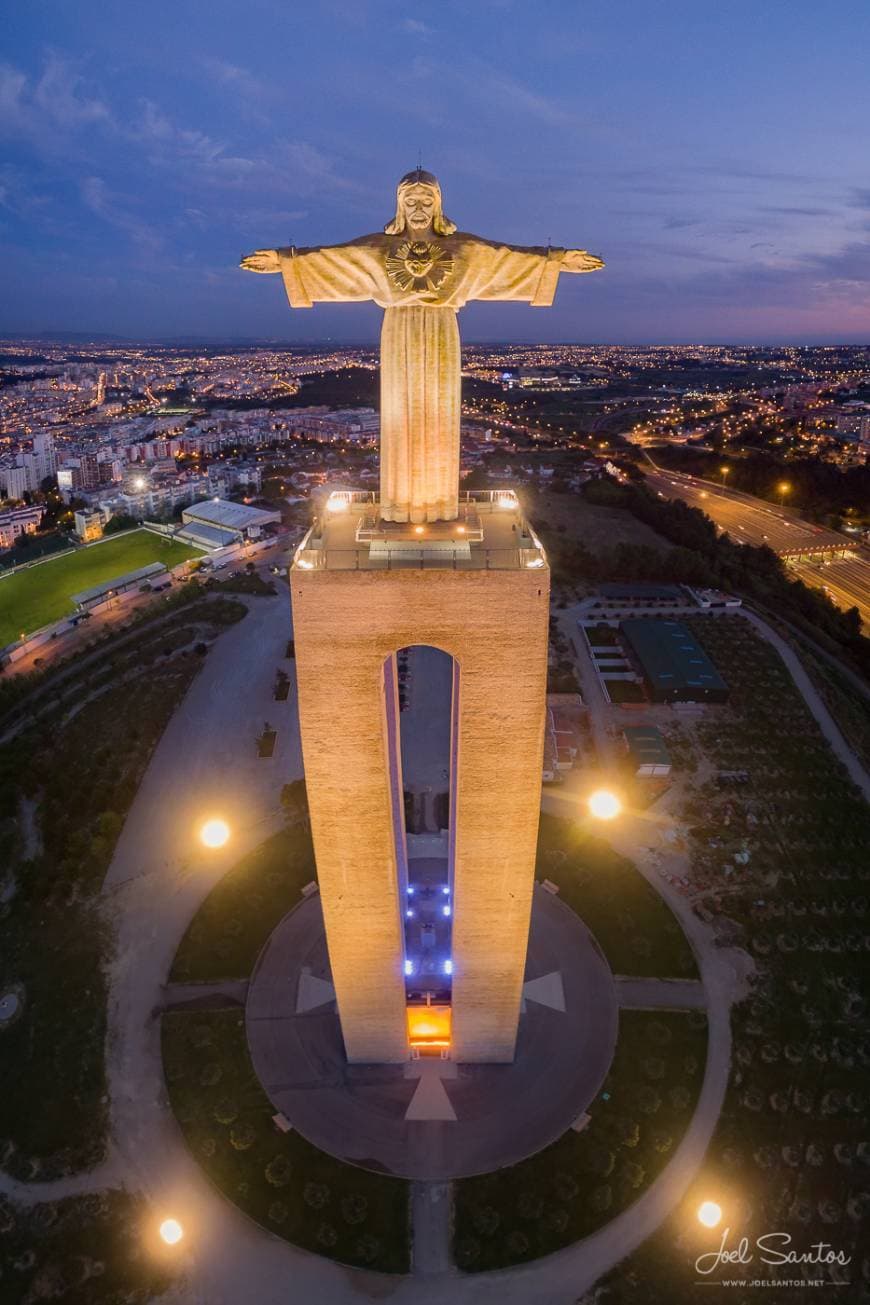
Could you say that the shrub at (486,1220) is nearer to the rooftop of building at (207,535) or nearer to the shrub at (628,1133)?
the shrub at (628,1133)

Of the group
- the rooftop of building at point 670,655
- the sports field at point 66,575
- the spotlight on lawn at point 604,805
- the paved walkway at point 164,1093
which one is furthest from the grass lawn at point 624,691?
the sports field at point 66,575

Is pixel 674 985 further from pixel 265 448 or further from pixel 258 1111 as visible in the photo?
pixel 265 448

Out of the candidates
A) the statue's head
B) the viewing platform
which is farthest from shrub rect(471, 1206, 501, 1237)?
the statue's head

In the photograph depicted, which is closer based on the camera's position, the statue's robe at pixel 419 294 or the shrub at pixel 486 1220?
the statue's robe at pixel 419 294

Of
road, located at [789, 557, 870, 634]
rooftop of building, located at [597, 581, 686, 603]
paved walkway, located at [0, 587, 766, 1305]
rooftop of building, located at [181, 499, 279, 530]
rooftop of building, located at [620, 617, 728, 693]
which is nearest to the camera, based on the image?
paved walkway, located at [0, 587, 766, 1305]

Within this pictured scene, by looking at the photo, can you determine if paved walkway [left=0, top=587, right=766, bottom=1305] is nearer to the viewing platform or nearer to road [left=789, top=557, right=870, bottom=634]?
the viewing platform

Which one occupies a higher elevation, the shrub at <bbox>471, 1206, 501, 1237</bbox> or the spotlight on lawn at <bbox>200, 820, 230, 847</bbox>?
the spotlight on lawn at <bbox>200, 820, 230, 847</bbox>

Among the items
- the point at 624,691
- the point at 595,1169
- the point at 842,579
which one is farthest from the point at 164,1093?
the point at 842,579

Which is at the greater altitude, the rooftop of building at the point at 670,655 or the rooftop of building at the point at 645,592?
the rooftop of building at the point at 645,592
